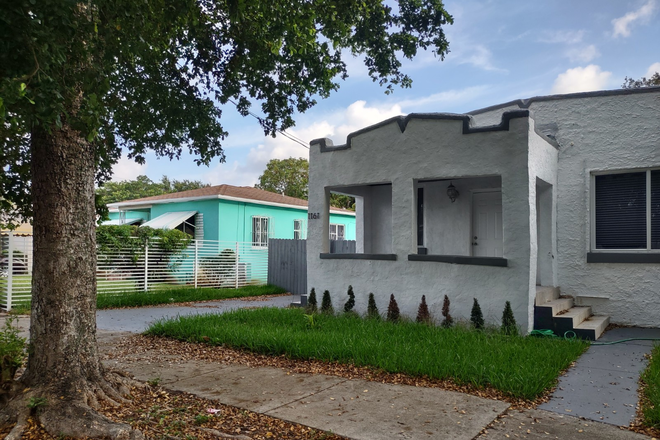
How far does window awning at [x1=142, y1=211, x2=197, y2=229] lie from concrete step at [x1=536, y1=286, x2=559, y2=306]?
1445cm

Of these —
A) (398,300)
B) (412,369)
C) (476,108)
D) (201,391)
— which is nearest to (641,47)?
(476,108)

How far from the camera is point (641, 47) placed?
37.4 ft

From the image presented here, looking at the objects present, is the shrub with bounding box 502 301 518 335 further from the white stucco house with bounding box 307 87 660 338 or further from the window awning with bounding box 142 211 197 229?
the window awning with bounding box 142 211 197 229

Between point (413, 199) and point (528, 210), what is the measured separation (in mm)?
2145

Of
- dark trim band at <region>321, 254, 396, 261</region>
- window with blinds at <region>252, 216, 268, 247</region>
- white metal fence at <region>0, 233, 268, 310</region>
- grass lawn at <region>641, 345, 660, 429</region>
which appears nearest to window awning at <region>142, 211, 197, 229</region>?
white metal fence at <region>0, 233, 268, 310</region>

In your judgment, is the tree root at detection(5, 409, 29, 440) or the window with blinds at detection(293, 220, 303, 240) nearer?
the tree root at detection(5, 409, 29, 440)

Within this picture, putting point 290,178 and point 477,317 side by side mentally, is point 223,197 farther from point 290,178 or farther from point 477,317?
point 290,178

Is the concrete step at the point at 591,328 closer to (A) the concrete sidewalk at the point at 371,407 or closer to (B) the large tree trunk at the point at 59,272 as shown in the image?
(A) the concrete sidewalk at the point at 371,407

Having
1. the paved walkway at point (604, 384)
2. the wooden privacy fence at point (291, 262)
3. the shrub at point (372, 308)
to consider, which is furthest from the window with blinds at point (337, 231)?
the paved walkway at point (604, 384)

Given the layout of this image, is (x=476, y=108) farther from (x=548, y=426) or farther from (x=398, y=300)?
(x=548, y=426)

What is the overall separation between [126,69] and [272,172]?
3162cm

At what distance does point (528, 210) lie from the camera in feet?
26.4

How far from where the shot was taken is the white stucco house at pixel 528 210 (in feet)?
27.1

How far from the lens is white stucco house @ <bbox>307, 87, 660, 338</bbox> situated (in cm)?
825
